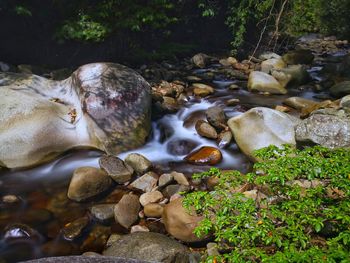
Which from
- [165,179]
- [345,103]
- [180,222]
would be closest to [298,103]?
[345,103]

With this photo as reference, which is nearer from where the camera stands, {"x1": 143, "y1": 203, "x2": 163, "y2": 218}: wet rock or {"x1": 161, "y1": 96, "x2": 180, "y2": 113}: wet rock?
{"x1": 143, "y1": 203, "x2": 163, "y2": 218}: wet rock

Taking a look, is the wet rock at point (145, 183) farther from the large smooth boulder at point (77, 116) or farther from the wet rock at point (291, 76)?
the wet rock at point (291, 76)

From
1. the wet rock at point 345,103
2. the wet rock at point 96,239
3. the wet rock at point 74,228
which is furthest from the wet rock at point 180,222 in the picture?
the wet rock at point 345,103

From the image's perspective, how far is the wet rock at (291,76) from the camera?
9.48 meters

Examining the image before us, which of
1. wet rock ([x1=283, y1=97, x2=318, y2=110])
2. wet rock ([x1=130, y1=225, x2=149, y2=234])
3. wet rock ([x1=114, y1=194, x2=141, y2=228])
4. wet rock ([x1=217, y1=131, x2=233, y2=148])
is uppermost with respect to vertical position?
wet rock ([x1=283, y1=97, x2=318, y2=110])

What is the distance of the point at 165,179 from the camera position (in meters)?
5.24

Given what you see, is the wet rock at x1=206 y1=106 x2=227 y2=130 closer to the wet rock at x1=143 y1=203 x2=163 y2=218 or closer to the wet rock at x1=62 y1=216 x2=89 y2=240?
the wet rock at x1=143 y1=203 x2=163 y2=218

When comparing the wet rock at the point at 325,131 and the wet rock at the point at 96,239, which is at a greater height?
the wet rock at the point at 325,131

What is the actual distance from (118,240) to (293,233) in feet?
7.35

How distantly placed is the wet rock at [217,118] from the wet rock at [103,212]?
9.73 ft

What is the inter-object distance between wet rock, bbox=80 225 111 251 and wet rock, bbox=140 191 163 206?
0.63 m

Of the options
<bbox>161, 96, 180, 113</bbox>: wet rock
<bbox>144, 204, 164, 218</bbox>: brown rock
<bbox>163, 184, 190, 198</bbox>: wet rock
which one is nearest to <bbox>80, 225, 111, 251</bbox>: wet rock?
<bbox>144, 204, 164, 218</bbox>: brown rock

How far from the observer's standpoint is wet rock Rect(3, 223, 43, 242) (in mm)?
4281

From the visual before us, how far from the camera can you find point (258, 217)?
9.20 feet
